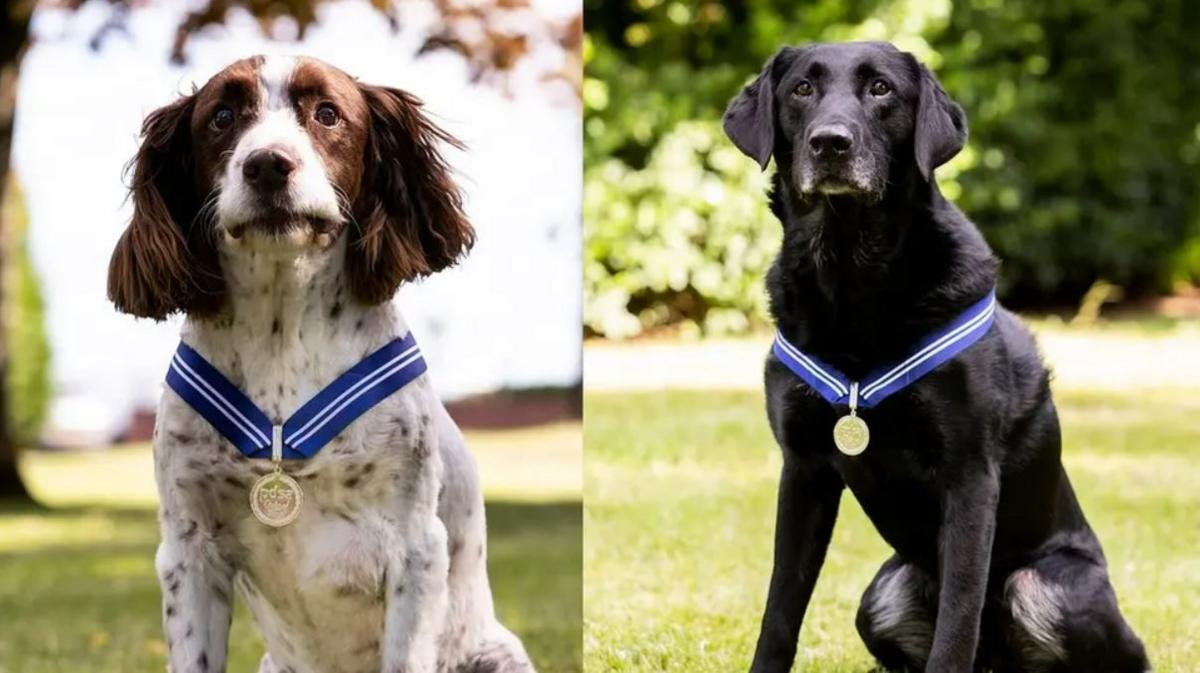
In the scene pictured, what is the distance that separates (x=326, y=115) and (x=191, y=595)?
96 cm

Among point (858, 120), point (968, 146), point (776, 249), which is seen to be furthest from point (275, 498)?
point (968, 146)

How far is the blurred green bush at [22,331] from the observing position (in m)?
10.7

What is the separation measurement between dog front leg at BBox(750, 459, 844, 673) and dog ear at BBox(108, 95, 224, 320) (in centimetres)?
134

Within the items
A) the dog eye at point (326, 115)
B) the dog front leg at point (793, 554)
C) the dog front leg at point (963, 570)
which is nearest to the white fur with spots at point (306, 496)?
the dog eye at point (326, 115)

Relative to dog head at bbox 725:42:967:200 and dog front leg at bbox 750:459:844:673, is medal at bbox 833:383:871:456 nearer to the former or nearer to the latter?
dog front leg at bbox 750:459:844:673

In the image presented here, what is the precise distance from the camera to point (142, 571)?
768cm

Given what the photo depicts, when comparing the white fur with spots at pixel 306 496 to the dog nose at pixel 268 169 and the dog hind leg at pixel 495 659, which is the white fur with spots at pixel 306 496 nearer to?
the dog nose at pixel 268 169

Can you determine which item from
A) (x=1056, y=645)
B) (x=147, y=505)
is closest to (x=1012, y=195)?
(x=147, y=505)

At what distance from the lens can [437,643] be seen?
3.33 m

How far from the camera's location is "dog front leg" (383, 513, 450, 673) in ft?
10.5

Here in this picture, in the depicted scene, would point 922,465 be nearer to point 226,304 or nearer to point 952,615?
point 952,615

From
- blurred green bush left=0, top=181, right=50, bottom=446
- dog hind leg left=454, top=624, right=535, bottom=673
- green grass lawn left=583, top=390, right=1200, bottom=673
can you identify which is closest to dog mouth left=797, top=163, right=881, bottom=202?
dog hind leg left=454, top=624, right=535, bottom=673

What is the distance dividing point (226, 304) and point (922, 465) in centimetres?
149

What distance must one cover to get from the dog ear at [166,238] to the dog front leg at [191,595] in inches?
17.1
